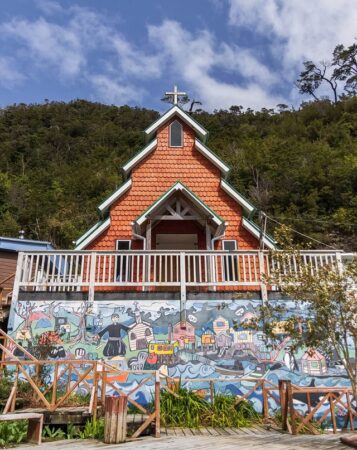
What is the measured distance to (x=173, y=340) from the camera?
11.0m

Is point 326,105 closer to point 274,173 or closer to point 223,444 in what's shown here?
point 274,173

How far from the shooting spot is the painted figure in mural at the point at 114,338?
10.8 metres

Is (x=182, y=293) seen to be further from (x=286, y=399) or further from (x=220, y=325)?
(x=286, y=399)

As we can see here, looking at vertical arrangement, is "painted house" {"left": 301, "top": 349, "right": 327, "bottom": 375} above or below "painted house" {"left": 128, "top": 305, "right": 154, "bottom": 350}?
below

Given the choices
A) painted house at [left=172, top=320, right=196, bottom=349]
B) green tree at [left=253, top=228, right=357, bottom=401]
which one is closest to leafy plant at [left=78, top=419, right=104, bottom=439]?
painted house at [left=172, top=320, right=196, bottom=349]

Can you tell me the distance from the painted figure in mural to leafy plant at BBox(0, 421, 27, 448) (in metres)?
3.26

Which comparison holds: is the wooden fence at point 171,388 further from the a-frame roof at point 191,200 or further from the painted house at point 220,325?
the a-frame roof at point 191,200

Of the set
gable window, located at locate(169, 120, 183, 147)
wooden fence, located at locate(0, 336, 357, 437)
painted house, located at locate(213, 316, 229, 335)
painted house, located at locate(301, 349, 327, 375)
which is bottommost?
wooden fence, located at locate(0, 336, 357, 437)

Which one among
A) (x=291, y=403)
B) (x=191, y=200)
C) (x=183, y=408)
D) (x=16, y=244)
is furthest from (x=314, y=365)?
(x=16, y=244)

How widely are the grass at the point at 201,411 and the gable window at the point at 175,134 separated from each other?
10235 millimetres

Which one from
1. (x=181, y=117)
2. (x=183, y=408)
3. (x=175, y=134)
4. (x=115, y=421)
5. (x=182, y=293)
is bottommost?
(x=183, y=408)

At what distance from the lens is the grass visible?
932 cm

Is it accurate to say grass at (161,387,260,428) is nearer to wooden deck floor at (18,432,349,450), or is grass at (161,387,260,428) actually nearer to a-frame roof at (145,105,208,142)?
wooden deck floor at (18,432,349,450)

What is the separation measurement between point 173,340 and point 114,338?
1.64 meters
